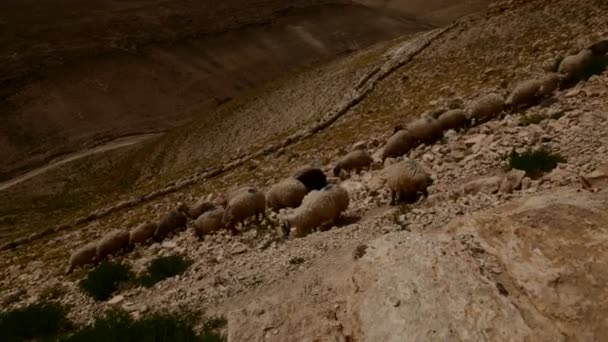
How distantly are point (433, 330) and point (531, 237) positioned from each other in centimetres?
181

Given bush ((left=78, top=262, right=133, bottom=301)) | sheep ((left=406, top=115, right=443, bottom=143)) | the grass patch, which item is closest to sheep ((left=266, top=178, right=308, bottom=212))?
sheep ((left=406, top=115, right=443, bottom=143))

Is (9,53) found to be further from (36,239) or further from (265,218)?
(265,218)

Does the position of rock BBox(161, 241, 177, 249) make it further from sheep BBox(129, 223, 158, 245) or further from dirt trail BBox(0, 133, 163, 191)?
dirt trail BBox(0, 133, 163, 191)

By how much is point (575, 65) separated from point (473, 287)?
10834mm

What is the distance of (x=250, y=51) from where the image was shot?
198 ft

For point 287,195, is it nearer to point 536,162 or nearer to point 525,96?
point 536,162

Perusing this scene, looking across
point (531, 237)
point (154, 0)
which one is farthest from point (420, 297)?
point (154, 0)

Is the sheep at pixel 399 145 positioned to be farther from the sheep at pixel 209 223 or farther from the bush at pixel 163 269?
the bush at pixel 163 269

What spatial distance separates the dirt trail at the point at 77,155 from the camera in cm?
3728

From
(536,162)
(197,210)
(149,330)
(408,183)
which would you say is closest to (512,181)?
(536,162)

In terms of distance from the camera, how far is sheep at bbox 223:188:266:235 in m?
13.0

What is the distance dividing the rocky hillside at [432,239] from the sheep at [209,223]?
26 centimetres

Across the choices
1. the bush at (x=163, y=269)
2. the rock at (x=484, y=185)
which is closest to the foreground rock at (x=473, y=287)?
the rock at (x=484, y=185)

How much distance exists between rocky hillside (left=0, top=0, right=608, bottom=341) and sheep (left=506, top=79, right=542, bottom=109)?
11.0 inches
